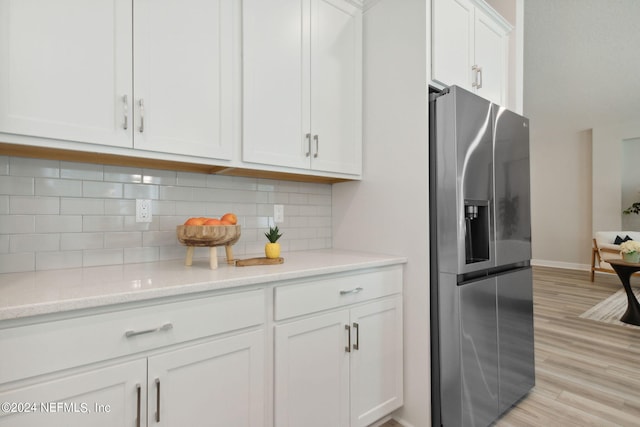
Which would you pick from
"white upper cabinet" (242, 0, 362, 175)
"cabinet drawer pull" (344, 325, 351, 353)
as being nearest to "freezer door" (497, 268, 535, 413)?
"cabinet drawer pull" (344, 325, 351, 353)

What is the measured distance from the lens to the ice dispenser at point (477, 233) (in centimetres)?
177

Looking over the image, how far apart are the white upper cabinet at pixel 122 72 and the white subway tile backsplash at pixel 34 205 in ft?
1.28

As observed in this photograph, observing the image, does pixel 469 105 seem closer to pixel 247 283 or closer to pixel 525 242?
Answer: pixel 525 242

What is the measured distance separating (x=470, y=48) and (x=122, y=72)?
6.21 ft

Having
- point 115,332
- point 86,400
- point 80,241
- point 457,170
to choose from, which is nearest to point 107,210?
point 80,241

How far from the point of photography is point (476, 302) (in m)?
1.73

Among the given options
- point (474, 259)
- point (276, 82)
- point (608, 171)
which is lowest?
point (474, 259)

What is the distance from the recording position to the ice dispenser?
1774mm

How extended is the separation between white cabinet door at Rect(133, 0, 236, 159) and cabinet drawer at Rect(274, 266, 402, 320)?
2.34ft

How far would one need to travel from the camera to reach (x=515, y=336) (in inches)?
79.2

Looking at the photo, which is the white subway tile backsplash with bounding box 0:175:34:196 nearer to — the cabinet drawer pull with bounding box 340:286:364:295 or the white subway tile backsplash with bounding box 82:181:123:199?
the white subway tile backsplash with bounding box 82:181:123:199

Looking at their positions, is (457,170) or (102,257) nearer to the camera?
(102,257)

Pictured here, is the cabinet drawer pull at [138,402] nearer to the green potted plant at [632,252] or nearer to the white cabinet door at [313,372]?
the white cabinet door at [313,372]

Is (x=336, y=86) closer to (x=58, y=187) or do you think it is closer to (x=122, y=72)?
(x=122, y=72)
